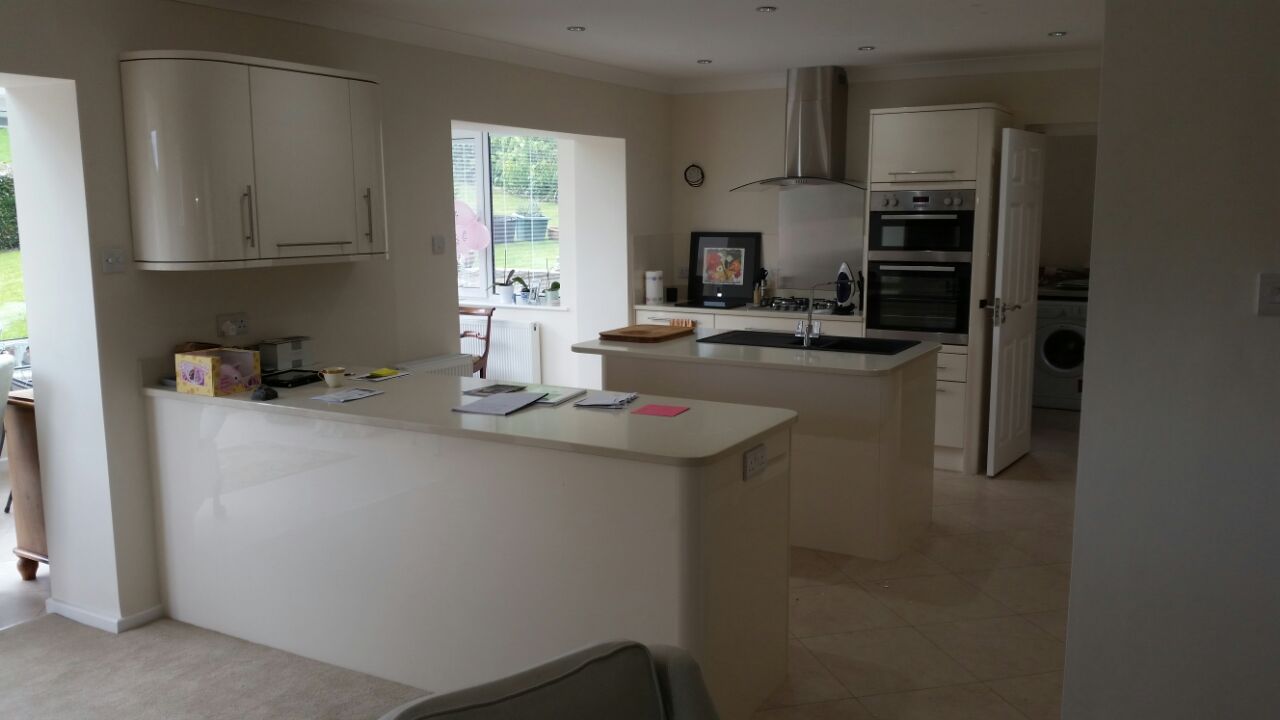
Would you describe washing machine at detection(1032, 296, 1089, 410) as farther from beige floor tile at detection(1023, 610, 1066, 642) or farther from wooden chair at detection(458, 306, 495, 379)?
wooden chair at detection(458, 306, 495, 379)

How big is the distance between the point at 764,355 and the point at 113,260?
Answer: 2.59 m

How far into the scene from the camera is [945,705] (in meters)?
3.03

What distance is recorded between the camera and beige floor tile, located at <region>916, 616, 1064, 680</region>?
3.27 m

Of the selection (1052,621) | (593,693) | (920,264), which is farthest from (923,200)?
(593,693)

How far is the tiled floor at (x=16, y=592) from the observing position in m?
3.79

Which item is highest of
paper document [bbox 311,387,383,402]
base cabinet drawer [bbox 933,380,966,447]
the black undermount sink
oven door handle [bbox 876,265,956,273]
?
oven door handle [bbox 876,265,956,273]

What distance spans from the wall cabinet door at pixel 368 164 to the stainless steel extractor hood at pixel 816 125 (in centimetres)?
312

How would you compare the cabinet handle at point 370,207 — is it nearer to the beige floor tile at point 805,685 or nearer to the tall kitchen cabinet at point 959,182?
the beige floor tile at point 805,685

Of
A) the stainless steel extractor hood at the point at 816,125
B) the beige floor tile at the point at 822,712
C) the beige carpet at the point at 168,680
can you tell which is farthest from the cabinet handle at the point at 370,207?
the stainless steel extractor hood at the point at 816,125

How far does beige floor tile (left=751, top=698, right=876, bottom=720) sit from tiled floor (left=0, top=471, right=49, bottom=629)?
2.81m

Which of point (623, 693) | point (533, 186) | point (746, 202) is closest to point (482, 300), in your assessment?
point (533, 186)

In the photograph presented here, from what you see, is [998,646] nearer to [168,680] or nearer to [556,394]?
[556,394]

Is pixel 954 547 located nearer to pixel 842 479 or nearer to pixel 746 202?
pixel 842 479

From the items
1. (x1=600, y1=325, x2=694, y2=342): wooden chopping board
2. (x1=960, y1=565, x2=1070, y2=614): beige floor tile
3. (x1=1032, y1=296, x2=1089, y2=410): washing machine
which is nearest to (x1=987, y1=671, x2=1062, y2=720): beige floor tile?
(x1=960, y1=565, x2=1070, y2=614): beige floor tile
